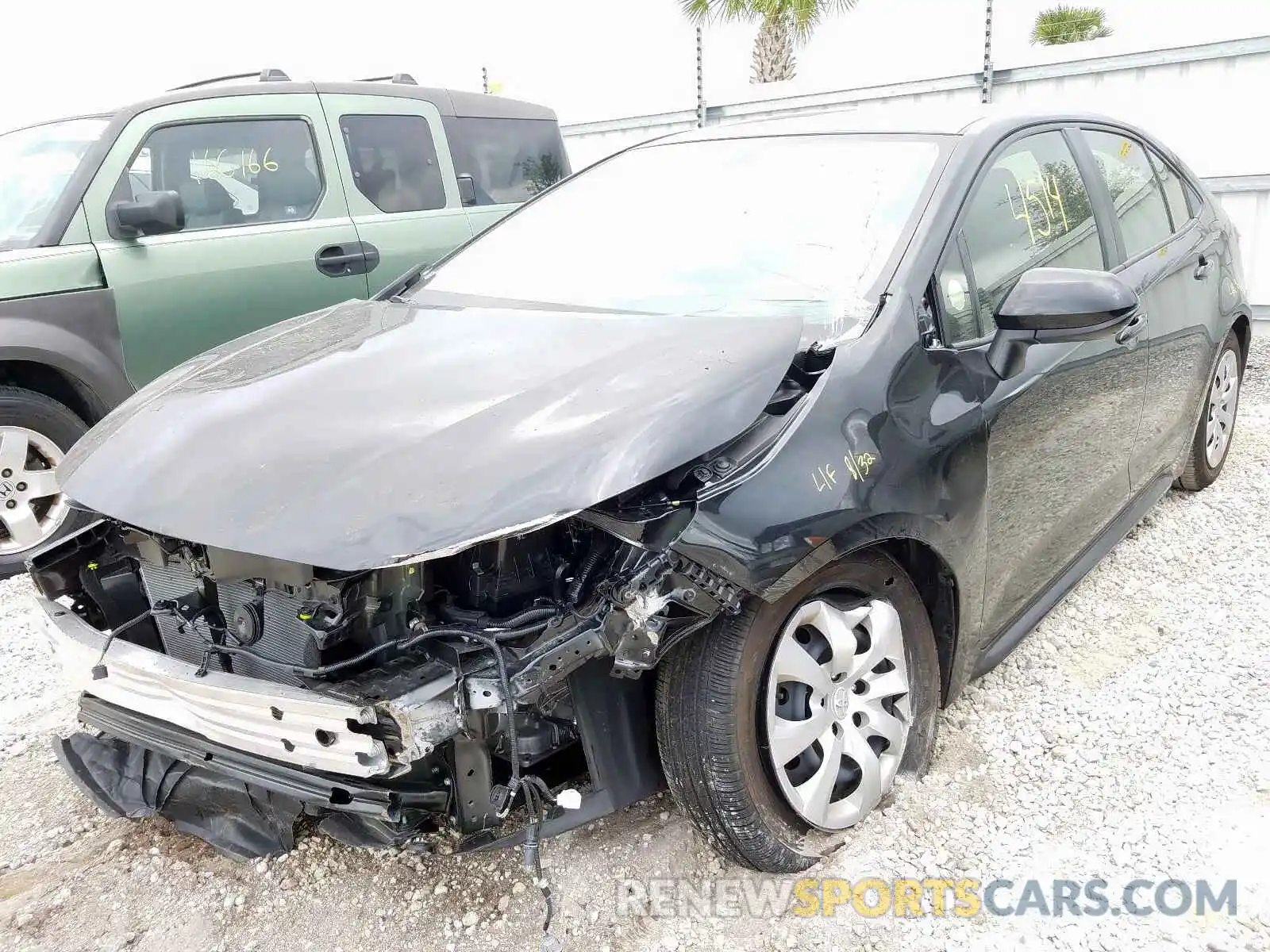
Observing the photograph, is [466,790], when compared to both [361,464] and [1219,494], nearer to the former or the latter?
[361,464]

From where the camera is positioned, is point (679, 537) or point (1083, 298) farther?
point (1083, 298)

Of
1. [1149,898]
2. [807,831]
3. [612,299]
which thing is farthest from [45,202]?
[1149,898]

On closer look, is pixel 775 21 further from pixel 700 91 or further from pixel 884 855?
pixel 884 855

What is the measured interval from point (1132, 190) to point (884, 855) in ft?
7.93

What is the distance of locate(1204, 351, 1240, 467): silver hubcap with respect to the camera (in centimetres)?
405

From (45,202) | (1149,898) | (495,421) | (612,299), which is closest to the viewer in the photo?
(495,421)

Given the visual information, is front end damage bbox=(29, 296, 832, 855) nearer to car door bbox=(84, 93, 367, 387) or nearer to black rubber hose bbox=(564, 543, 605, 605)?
black rubber hose bbox=(564, 543, 605, 605)

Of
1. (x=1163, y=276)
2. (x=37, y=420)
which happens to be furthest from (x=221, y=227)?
(x=1163, y=276)

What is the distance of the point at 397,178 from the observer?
4930 mm

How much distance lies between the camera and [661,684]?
6.27 ft

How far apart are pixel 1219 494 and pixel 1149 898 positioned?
2.79m

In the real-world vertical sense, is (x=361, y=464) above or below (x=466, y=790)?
above

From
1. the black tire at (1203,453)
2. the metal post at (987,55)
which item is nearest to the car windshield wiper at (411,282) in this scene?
the black tire at (1203,453)

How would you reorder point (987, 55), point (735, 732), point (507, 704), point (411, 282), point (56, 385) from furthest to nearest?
point (987, 55) → point (56, 385) → point (411, 282) → point (735, 732) → point (507, 704)
